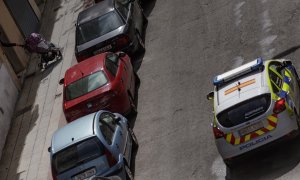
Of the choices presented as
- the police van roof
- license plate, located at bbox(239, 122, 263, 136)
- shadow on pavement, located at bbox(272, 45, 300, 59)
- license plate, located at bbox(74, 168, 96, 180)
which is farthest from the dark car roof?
license plate, located at bbox(239, 122, 263, 136)

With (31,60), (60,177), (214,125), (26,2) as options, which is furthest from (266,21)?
(26,2)

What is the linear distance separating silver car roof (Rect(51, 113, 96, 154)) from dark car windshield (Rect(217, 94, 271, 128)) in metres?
3.24

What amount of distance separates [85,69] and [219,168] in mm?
5615

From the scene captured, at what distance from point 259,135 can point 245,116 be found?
0.45m

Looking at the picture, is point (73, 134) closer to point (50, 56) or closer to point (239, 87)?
point (239, 87)

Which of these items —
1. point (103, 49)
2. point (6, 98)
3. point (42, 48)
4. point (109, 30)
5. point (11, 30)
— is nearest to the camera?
point (103, 49)

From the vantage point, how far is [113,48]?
2003cm

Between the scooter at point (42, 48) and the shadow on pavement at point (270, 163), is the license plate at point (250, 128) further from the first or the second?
the scooter at point (42, 48)

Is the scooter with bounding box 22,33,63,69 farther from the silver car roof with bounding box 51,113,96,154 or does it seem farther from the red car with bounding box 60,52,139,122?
the silver car roof with bounding box 51,113,96,154

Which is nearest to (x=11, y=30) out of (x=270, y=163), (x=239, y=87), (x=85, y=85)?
(x=85, y=85)

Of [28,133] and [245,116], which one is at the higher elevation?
[245,116]

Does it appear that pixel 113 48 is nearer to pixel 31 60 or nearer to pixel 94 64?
pixel 94 64

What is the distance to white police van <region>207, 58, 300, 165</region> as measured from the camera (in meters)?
12.5

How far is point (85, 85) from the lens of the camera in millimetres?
17469
